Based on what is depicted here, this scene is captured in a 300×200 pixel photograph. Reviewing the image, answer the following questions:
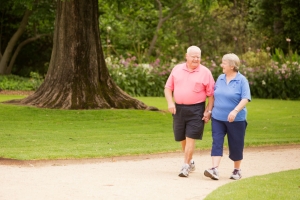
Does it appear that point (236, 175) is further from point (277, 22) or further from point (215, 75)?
point (277, 22)

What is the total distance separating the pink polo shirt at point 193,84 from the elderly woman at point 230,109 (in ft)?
0.47

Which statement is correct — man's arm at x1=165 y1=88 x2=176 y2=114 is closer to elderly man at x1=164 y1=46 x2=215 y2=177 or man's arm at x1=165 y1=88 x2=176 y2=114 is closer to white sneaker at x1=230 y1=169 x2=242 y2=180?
elderly man at x1=164 y1=46 x2=215 y2=177

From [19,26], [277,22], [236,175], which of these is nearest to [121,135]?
[236,175]

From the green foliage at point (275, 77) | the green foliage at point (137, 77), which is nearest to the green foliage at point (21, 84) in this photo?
the green foliage at point (137, 77)

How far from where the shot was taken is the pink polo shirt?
9617 mm

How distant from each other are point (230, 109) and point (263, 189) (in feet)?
4.89

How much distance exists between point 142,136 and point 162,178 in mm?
5260

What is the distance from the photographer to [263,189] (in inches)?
326

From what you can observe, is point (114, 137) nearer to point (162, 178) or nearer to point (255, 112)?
point (162, 178)

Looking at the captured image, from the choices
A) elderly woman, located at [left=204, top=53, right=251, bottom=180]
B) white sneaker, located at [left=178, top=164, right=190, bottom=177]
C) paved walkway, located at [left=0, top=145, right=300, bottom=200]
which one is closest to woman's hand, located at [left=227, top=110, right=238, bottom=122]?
elderly woman, located at [left=204, top=53, right=251, bottom=180]

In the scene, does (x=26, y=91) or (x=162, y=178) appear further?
(x=26, y=91)

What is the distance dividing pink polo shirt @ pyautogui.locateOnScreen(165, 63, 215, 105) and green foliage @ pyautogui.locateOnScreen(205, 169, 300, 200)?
1.28 m

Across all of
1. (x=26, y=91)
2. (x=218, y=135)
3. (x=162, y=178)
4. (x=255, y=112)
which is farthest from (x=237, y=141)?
(x=26, y=91)

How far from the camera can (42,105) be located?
18609mm
